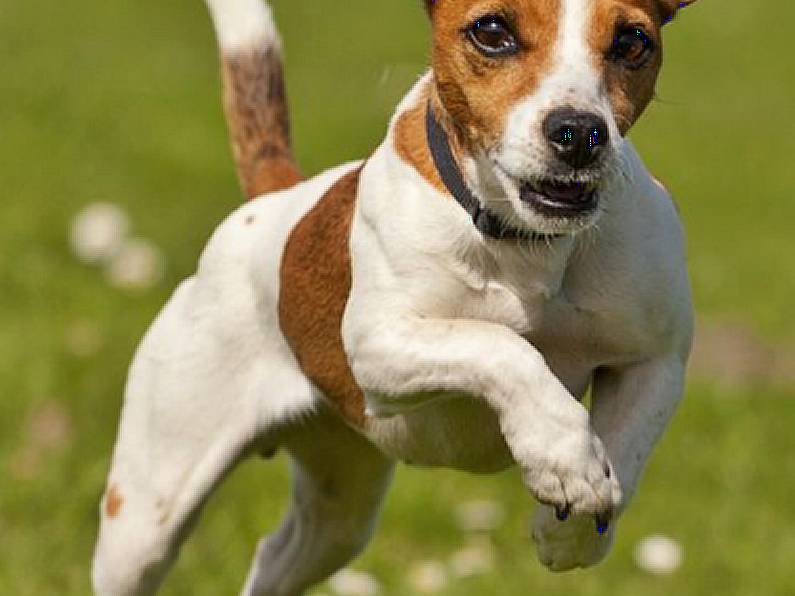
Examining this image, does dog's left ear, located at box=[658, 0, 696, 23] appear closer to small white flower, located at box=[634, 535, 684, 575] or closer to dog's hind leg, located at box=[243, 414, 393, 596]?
dog's hind leg, located at box=[243, 414, 393, 596]

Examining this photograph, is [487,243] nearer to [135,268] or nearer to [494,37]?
[494,37]

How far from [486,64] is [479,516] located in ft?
9.84

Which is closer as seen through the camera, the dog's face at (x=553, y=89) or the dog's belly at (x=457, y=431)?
the dog's face at (x=553, y=89)

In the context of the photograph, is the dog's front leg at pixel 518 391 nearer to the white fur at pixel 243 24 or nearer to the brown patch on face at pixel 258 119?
the brown patch on face at pixel 258 119

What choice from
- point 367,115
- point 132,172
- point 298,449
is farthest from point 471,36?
point 367,115

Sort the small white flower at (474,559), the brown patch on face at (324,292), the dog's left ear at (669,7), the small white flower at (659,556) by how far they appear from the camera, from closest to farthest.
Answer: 1. the dog's left ear at (669,7)
2. the brown patch on face at (324,292)
3. the small white flower at (659,556)
4. the small white flower at (474,559)

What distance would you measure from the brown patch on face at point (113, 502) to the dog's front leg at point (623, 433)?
1524mm

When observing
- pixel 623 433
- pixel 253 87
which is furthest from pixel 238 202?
pixel 623 433

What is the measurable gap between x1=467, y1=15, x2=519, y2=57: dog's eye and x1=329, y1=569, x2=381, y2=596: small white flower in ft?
7.96

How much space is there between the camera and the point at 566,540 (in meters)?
5.04

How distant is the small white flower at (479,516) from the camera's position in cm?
747

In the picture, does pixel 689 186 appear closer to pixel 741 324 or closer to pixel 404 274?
pixel 741 324

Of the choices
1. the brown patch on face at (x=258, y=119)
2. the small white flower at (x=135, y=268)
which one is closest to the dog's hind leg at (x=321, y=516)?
the brown patch on face at (x=258, y=119)

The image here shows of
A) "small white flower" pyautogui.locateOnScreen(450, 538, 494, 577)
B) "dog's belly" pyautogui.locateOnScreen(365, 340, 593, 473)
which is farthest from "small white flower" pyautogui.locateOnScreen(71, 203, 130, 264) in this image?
"dog's belly" pyautogui.locateOnScreen(365, 340, 593, 473)
